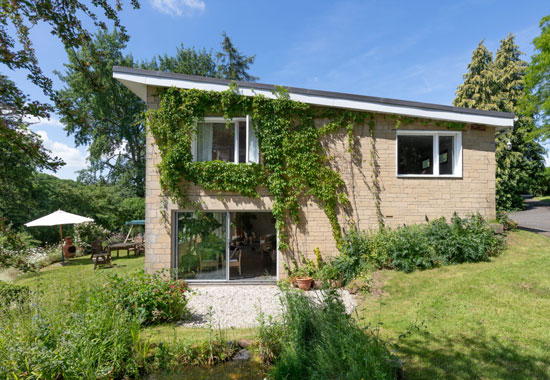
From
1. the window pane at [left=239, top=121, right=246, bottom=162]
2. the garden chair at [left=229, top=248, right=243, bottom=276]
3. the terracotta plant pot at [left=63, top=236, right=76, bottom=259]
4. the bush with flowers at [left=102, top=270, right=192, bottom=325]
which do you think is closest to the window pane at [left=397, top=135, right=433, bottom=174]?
the window pane at [left=239, top=121, right=246, bottom=162]

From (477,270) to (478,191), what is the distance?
3.44 metres

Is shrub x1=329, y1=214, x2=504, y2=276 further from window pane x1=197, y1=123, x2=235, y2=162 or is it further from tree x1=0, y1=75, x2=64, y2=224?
tree x1=0, y1=75, x2=64, y2=224

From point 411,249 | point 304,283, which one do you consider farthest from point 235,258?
point 411,249

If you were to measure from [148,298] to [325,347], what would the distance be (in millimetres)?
3651

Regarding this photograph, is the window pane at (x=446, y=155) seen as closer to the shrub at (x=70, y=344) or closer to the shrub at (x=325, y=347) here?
the shrub at (x=325, y=347)

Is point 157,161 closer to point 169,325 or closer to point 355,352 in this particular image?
point 169,325

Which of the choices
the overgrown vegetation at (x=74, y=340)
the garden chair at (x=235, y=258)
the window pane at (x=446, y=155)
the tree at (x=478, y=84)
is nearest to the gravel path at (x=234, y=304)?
the garden chair at (x=235, y=258)

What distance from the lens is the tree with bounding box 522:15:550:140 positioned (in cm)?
1473

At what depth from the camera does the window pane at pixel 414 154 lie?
9266 mm

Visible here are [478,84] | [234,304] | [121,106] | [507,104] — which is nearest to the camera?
[234,304]

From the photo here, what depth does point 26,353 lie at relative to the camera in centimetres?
331

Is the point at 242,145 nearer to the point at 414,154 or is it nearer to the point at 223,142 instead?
the point at 223,142

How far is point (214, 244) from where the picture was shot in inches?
351

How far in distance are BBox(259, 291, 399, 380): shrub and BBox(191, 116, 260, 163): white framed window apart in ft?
18.5
